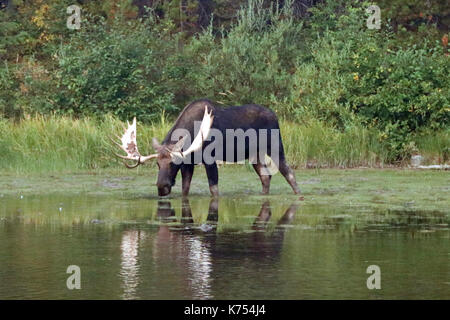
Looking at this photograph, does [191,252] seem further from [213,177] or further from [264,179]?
[264,179]

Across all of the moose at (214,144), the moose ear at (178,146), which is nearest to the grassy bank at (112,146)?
the moose at (214,144)

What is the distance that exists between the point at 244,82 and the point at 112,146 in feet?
28.3

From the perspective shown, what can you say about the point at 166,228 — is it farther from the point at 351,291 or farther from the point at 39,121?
the point at 39,121

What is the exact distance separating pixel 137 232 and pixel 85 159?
11164 mm

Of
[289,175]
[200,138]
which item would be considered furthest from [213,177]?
[289,175]

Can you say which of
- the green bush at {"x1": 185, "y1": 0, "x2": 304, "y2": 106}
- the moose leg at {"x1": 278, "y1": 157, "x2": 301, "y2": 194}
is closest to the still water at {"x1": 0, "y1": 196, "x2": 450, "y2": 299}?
the moose leg at {"x1": 278, "y1": 157, "x2": 301, "y2": 194}

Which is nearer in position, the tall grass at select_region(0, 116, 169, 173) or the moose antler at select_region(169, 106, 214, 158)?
the moose antler at select_region(169, 106, 214, 158)

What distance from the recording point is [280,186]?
2109cm

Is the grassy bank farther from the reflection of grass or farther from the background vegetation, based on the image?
the reflection of grass

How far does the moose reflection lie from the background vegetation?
10.1 m

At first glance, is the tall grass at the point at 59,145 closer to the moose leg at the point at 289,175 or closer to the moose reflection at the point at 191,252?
the moose leg at the point at 289,175

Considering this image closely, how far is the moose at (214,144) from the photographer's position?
18.7 meters

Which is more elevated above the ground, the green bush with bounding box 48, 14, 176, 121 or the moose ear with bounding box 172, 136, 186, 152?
the green bush with bounding box 48, 14, 176, 121

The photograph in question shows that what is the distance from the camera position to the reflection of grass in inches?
712
